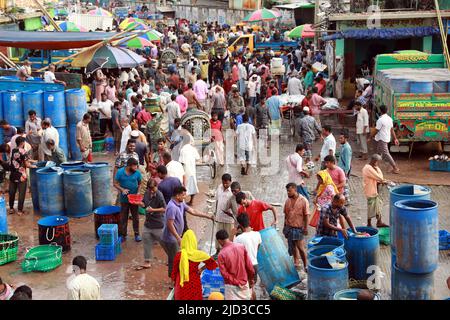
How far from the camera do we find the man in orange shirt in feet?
40.9

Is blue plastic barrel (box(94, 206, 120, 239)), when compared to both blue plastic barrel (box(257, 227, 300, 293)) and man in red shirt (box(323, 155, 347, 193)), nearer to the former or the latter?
blue plastic barrel (box(257, 227, 300, 293))

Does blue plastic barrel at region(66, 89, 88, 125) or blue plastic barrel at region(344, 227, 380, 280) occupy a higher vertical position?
blue plastic barrel at region(66, 89, 88, 125)

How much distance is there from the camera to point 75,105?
1684 cm

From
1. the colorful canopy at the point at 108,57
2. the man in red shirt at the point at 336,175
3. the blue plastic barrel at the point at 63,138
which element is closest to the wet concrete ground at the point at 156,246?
the man in red shirt at the point at 336,175

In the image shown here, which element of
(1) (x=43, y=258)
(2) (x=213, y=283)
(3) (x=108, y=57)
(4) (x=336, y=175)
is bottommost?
(1) (x=43, y=258)

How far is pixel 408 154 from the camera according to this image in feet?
59.5

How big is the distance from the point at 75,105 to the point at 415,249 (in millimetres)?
10095

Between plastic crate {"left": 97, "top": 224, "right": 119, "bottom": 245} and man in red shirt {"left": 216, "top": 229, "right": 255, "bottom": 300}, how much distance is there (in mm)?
3239

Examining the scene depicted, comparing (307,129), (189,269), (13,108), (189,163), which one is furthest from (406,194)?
(13,108)

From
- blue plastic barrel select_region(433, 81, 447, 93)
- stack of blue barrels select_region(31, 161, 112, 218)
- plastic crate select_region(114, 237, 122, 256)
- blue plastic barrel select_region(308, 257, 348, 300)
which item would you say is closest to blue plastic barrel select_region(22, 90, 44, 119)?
stack of blue barrels select_region(31, 161, 112, 218)

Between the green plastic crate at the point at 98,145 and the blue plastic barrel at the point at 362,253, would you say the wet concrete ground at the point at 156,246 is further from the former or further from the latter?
the green plastic crate at the point at 98,145

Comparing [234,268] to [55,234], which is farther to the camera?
[55,234]

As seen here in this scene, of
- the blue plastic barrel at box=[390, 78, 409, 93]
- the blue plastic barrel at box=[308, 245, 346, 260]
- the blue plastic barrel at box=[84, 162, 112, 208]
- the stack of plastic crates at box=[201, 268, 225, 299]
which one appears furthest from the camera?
the blue plastic barrel at box=[390, 78, 409, 93]

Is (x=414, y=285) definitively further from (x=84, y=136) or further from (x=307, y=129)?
(x=84, y=136)
